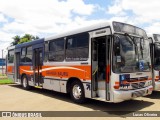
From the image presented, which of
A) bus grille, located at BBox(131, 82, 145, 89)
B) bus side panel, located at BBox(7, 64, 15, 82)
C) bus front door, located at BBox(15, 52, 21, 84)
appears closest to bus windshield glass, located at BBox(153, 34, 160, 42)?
bus grille, located at BBox(131, 82, 145, 89)

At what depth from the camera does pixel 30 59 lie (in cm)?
1388

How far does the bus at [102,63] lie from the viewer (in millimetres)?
7648

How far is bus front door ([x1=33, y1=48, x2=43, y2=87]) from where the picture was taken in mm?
12663

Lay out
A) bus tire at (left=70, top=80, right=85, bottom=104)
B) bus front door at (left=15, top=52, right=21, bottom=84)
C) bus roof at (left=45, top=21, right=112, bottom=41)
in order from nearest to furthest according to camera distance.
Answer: bus roof at (left=45, top=21, right=112, bottom=41) < bus tire at (left=70, top=80, right=85, bottom=104) < bus front door at (left=15, top=52, right=21, bottom=84)

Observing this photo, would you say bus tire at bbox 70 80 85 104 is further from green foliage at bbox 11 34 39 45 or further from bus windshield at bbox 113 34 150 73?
green foliage at bbox 11 34 39 45

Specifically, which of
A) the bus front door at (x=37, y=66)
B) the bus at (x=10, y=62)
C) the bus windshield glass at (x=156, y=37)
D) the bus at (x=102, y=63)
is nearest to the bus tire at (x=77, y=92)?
the bus at (x=102, y=63)

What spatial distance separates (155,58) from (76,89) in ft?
13.7

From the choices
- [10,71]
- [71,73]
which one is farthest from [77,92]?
[10,71]

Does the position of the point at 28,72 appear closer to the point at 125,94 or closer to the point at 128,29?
the point at 128,29

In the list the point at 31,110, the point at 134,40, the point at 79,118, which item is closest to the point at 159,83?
the point at 134,40

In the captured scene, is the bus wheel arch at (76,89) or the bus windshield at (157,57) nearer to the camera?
the bus wheel arch at (76,89)

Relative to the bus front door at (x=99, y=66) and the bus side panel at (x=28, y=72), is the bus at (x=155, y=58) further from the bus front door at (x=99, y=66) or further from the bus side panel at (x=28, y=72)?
the bus side panel at (x=28, y=72)

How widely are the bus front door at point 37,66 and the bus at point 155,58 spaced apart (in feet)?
19.8

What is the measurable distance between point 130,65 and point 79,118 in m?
2.65
